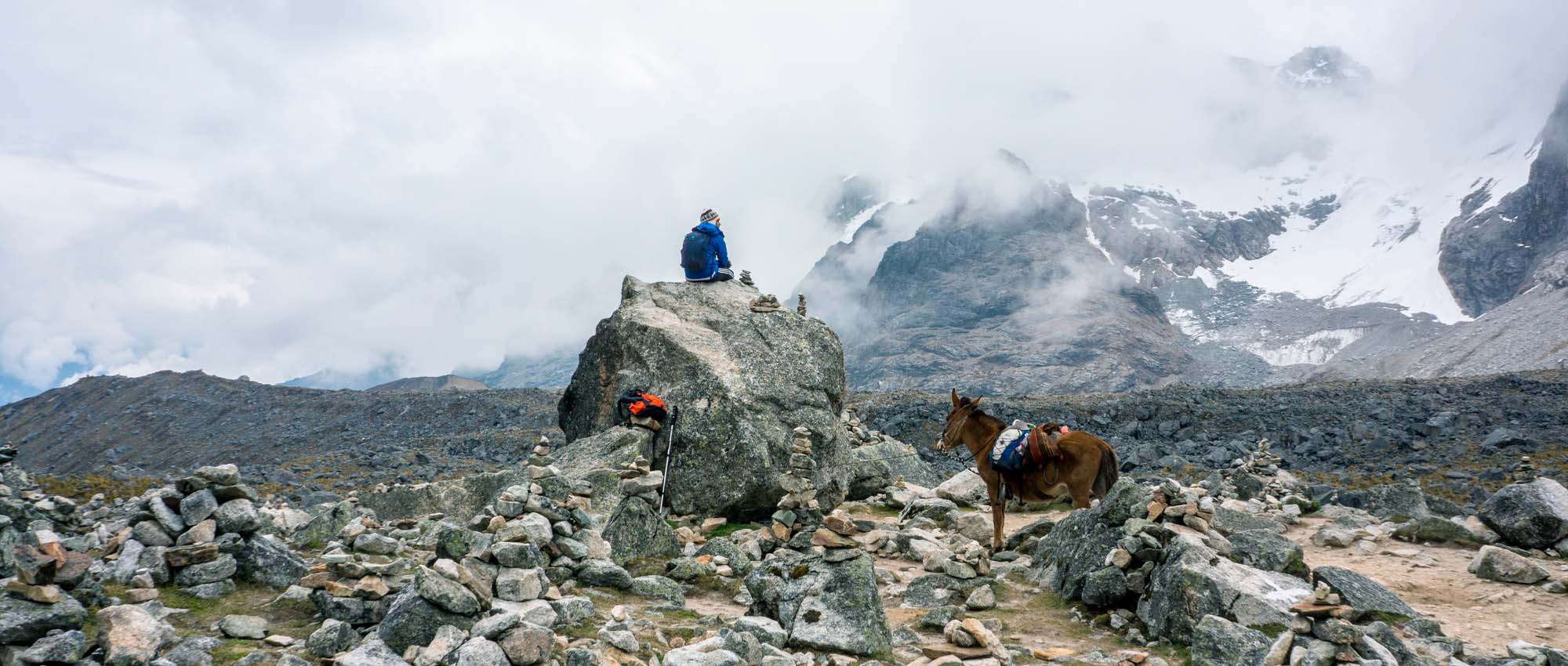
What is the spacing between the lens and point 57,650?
559 cm

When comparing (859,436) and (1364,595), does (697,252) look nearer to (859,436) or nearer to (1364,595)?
(859,436)

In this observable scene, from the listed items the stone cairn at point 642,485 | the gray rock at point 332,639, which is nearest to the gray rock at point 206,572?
the gray rock at point 332,639

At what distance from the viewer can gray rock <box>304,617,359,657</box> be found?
22.3 feet

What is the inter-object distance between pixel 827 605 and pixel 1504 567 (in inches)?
423

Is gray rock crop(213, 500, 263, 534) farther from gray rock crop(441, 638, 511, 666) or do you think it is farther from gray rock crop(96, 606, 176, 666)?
gray rock crop(441, 638, 511, 666)

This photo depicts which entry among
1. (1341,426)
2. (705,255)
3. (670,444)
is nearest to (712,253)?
(705,255)

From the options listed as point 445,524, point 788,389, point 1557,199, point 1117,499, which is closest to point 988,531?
point 1117,499

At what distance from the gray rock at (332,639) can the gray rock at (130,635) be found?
105cm

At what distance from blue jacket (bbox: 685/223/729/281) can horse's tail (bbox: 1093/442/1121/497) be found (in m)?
11.9

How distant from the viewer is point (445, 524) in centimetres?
881

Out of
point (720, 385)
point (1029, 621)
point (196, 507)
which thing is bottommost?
point (1029, 621)

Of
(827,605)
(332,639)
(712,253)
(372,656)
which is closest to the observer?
(372,656)

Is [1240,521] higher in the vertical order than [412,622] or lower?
higher

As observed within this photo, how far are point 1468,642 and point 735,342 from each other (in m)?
13.6
